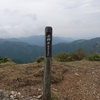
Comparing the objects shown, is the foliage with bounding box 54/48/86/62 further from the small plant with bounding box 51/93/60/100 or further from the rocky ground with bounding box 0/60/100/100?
the small plant with bounding box 51/93/60/100

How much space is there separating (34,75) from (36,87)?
0.88 m

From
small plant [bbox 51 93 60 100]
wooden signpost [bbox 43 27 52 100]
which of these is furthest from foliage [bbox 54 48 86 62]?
wooden signpost [bbox 43 27 52 100]

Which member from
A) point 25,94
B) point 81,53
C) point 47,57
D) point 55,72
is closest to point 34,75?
point 55,72

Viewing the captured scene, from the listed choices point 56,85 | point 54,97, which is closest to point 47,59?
point 54,97

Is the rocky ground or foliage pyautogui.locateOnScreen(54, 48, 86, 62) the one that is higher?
foliage pyautogui.locateOnScreen(54, 48, 86, 62)

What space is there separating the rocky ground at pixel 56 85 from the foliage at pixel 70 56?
3510 millimetres

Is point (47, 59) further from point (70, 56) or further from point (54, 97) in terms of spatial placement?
point (70, 56)

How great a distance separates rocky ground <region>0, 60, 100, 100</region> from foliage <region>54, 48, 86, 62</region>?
11.5 feet

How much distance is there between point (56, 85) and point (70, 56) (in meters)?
5.39

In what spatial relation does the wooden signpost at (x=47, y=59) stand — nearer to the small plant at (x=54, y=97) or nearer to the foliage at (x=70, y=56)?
the small plant at (x=54, y=97)

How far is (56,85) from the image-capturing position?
5.76 m

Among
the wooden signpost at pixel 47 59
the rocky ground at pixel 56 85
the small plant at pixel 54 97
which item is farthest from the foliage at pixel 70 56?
→ the wooden signpost at pixel 47 59

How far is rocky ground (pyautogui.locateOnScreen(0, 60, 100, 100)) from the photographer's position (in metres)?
5.08

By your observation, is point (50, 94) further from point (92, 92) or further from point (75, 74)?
point (75, 74)
